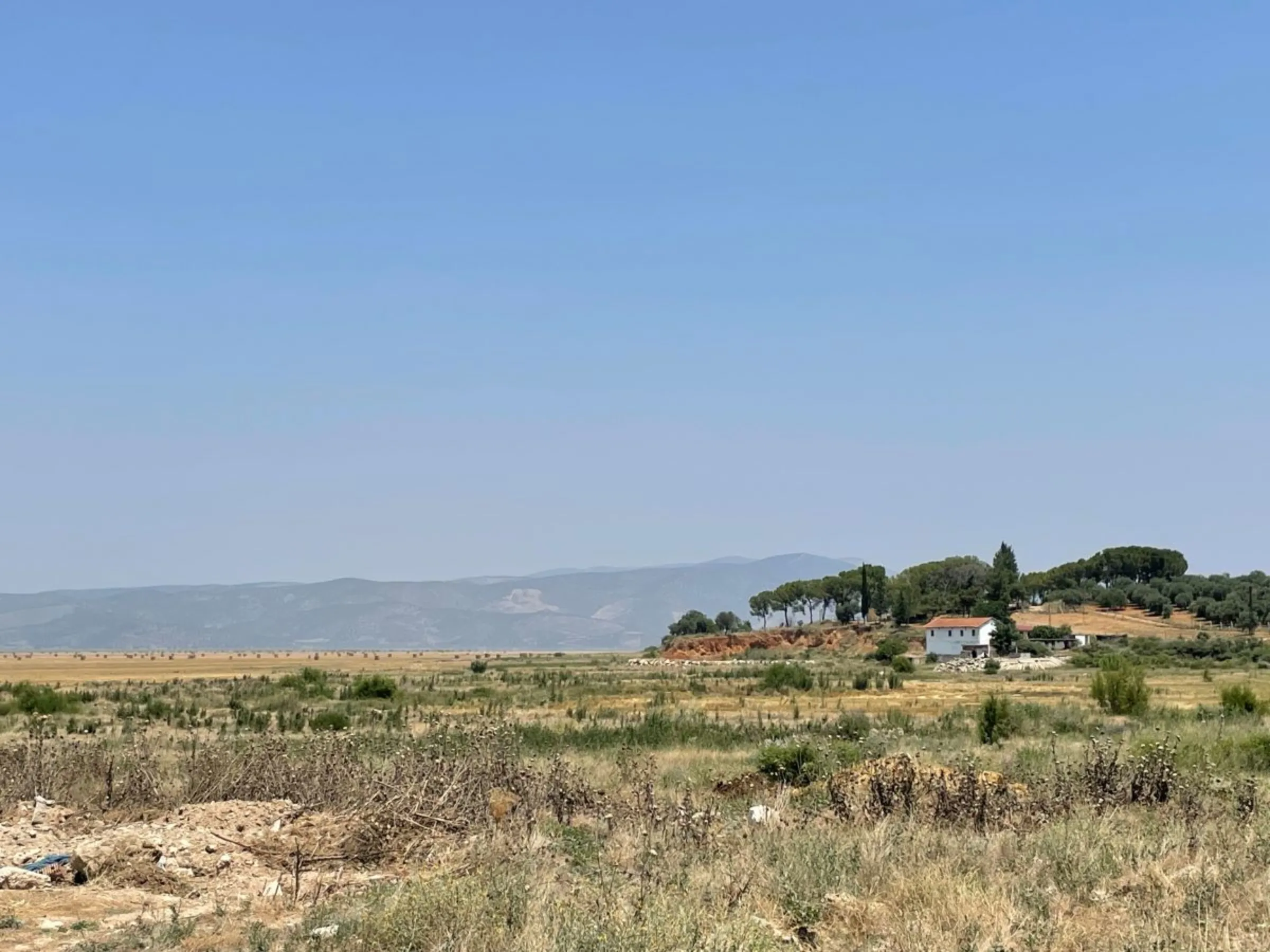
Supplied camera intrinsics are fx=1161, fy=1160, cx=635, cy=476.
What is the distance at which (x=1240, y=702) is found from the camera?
3331 centimetres

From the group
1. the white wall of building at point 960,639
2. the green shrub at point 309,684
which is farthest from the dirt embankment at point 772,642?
the green shrub at point 309,684

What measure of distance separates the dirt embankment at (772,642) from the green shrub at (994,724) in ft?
304

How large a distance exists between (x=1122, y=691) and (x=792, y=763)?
20216 millimetres

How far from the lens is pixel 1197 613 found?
13000cm

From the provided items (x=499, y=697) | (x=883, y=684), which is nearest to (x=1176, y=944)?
(x=499, y=697)

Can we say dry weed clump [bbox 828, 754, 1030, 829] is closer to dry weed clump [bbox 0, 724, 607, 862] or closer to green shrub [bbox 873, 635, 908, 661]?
dry weed clump [bbox 0, 724, 607, 862]

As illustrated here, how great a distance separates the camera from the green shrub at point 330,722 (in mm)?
31266

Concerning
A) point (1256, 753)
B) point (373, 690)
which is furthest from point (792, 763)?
point (373, 690)

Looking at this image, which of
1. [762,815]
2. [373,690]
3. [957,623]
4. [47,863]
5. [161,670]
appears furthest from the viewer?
[161,670]

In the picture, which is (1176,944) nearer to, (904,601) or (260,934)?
(260,934)

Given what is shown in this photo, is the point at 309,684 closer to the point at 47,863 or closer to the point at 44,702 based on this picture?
the point at 44,702

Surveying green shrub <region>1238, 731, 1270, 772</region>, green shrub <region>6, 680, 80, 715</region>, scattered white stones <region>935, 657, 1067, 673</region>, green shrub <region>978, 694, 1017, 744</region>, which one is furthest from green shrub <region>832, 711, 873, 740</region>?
scattered white stones <region>935, 657, 1067, 673</region>

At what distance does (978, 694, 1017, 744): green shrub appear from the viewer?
26703 mm

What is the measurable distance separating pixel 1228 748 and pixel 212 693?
46952 mm
